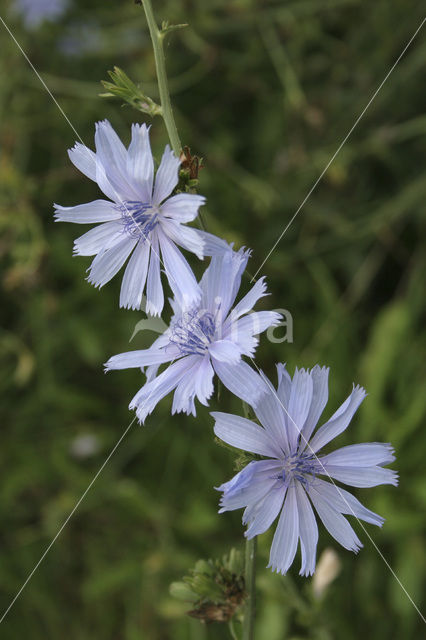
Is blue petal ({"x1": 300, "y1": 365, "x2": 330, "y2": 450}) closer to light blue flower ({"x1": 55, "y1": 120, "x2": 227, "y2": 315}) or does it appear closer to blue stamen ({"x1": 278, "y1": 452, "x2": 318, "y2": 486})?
blue stamen ({"x1": 278, "y1": 452, "x2": 318, "y2": 486})

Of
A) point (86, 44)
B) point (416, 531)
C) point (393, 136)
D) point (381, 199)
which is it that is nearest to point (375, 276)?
point (381, 199)

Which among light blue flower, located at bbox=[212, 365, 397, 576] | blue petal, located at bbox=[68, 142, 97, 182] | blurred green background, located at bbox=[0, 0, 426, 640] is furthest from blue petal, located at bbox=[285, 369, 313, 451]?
blurred green background, located at bbox=[0, 0, 426, 640]

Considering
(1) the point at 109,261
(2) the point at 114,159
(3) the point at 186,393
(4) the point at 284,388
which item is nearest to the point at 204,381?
(3) the point at 186,393

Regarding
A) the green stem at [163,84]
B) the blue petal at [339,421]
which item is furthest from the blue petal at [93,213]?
the blue petal at [339,421]

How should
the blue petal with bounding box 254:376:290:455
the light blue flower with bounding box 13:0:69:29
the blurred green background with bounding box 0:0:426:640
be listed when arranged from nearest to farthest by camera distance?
the blue petal with bounding box 254:376:290:455, the blurred green background with bounding box 0:0:426:640, the light blue flower with bounding box 13:0:69:29

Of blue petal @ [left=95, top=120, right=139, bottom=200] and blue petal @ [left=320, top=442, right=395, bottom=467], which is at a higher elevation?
blue petal @ [left=95, top=120, right=139, bottom=200]

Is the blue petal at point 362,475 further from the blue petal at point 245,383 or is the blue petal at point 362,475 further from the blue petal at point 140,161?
the blue petal at point 140,161

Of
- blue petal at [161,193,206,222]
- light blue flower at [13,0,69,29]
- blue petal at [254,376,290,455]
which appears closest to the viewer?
blue petal at [161,193,206,222]

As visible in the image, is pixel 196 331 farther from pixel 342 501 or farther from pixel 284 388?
pixel 342 501
